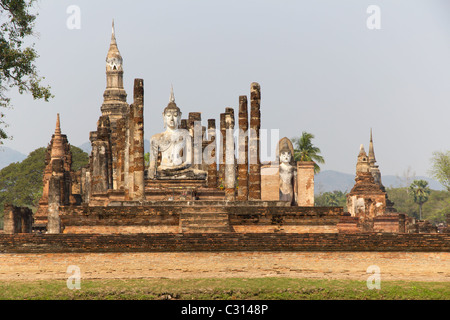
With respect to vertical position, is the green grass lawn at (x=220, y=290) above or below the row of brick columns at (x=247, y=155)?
below

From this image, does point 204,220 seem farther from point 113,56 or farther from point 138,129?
point 113,56

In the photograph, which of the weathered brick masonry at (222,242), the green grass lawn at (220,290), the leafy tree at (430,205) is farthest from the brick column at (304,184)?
the leafy tree at (430,205)

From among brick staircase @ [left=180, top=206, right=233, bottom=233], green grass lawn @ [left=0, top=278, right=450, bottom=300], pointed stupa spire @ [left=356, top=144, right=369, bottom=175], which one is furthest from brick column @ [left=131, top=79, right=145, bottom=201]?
pointed stupa spire @ [left=356, top=144, right=369, bottom=175]

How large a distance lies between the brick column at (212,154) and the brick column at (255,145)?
17.9ft

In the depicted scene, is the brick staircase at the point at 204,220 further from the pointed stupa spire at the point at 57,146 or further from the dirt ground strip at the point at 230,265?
the pointed stupa spire at the point at 57,146

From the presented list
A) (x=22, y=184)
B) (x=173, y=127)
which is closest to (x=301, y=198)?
(x=173, y=127)

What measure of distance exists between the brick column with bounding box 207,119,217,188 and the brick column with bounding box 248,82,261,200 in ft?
17.9

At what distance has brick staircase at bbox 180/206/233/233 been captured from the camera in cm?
2127

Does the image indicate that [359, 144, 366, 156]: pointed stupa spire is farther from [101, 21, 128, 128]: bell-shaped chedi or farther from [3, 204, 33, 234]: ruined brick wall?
[3, 204, 33, 234]: ruined brick wall

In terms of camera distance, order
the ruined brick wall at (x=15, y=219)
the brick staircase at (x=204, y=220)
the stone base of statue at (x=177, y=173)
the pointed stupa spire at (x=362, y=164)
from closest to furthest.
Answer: the brick staircase at (x=204, y=220) < the ruined brick wall at (x=15, y=219) < the stone base of statue at (x=177, y=173) < the pointed stupa spire at (x=362, y=164)

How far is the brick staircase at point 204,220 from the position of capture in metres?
21.3
